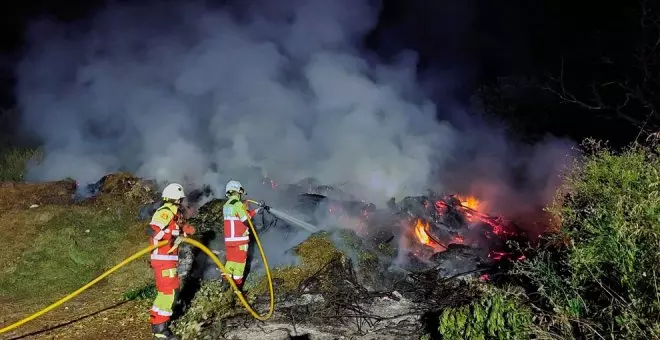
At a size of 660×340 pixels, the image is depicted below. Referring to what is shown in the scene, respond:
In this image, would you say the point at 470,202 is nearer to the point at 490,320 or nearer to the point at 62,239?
the point at 490,320

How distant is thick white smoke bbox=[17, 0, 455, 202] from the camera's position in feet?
40.6

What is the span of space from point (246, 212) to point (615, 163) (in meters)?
4.89

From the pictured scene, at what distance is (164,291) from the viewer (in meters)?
6.12

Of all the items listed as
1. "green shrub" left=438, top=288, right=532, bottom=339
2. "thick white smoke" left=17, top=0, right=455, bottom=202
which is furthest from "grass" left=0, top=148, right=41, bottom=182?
"green shrub" left=438, top=288, right=532, bottom=339

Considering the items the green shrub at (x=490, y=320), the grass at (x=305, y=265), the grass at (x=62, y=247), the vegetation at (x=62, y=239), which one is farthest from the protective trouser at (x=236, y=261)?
the green shrub at (x=490, y=320)

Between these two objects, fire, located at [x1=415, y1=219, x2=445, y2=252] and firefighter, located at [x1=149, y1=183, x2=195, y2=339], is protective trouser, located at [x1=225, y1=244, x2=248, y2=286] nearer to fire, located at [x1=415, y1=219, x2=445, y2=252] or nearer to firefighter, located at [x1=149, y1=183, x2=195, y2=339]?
firefighter, located at [x1=149, y1=183, x2=195, y2=339]

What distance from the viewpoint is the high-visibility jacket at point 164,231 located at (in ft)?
19.9

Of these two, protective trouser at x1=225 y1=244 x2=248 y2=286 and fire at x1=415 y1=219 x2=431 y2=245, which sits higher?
fire at x1=415 y1=219 x2=431 y2=245

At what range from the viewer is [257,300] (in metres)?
7.40

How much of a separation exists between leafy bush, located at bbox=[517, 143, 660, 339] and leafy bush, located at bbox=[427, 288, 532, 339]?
31 cm

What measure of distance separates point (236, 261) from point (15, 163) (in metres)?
9.97

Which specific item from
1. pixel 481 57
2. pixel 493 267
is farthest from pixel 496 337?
pixel 481 57

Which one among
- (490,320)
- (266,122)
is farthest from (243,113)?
(490,320)

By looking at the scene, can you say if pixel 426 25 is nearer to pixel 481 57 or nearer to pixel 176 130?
pixel 481 57
